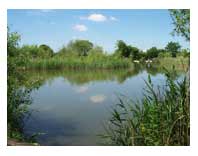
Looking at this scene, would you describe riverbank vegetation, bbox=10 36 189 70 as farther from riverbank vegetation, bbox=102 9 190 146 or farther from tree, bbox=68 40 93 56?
riverbank vegetation, bbox=102 9 190 146

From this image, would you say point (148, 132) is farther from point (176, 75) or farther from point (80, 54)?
point (80, 54)

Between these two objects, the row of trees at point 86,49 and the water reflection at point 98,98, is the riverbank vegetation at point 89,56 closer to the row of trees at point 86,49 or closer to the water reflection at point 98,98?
the row of trees at point 86,49

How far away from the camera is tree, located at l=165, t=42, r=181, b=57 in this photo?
4121 millimetres

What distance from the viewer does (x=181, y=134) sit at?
2.90m

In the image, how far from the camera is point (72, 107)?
5.30m

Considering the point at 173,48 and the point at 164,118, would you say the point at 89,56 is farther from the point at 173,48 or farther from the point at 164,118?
the point at 164,118

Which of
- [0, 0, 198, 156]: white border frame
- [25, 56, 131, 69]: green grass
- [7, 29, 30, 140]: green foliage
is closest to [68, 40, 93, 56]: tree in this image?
[25, 56, 131, 69]: green grass

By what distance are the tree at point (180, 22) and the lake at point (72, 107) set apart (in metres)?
0.51

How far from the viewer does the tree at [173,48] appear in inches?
162

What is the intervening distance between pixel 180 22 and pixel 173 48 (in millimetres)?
299

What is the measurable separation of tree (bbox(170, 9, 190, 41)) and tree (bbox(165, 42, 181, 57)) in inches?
4.9

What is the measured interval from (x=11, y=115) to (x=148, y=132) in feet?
4.70
